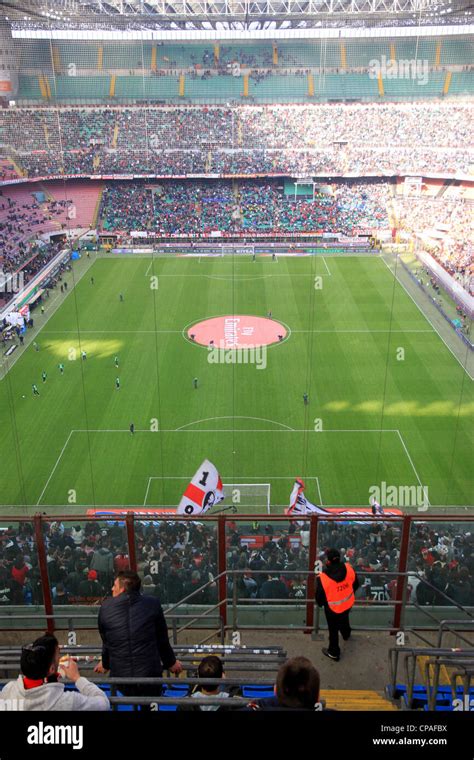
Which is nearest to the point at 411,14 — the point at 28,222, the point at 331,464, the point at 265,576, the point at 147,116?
the point at 147,116

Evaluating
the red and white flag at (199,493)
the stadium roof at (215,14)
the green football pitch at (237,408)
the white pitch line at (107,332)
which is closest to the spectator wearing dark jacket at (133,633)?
the red and white flag at (199,493)

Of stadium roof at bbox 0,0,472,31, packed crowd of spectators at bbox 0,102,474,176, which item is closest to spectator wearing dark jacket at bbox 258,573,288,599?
stadium roof at bbox 0,0,472,31

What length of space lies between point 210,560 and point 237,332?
2596cm

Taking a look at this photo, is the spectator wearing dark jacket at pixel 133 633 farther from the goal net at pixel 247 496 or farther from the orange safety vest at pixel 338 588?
the goal net at pixel 247 496

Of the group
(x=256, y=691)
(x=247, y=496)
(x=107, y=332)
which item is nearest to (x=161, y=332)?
(x=107, y=332)

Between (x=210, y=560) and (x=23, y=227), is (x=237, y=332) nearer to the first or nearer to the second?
(x=23, y=227)

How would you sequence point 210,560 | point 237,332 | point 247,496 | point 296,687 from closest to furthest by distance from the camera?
point 296,687 < point 210,560 < point 247,496 < point 237,332

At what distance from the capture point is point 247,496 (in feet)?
63.9

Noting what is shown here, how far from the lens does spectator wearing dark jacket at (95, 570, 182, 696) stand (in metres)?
4.57

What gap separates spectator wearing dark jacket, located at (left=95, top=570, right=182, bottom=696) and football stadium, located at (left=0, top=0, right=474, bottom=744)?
19 mm

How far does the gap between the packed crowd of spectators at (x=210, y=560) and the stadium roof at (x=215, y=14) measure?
31226mm

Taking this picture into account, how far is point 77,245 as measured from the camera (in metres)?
47.0

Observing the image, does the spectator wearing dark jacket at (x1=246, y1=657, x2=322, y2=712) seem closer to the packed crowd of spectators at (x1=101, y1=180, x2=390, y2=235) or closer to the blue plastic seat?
the blue plastic seat

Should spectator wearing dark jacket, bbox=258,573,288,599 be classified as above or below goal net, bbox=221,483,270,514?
above
